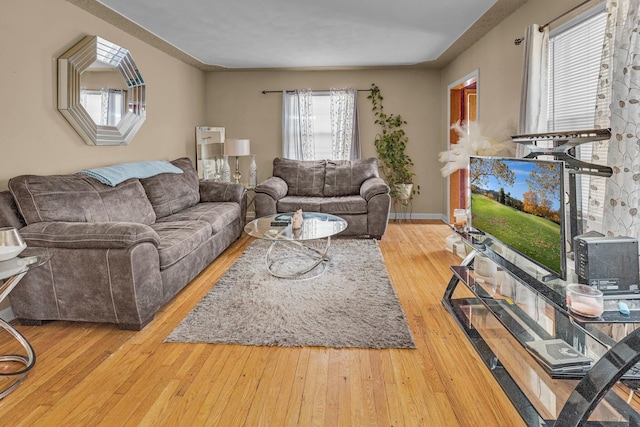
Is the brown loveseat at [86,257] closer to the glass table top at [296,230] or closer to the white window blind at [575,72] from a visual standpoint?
the glass table top at [296,230]

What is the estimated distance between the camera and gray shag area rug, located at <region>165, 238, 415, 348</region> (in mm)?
2479

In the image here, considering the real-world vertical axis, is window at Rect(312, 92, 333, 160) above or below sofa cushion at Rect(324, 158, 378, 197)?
above

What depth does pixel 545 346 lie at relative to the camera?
1751 mm

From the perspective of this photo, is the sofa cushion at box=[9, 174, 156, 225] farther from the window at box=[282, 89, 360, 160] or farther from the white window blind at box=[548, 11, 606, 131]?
the white window blind at box=[548, 11, 606, 131]

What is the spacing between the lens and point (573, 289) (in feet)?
5.15

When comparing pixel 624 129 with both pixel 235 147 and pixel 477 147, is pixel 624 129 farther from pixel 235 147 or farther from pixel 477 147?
pixel 235 147

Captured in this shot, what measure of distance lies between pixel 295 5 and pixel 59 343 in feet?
10.1

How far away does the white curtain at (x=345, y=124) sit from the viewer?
20.9 ft

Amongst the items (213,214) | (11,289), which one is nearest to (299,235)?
(213,214)

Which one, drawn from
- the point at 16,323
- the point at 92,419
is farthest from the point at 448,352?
the point at 16,323

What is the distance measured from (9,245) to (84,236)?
1.53ft

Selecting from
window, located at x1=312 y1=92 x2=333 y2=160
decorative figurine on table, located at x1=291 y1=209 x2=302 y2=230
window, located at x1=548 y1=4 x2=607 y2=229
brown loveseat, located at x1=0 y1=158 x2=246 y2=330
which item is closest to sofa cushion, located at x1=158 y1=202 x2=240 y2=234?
brown loveseat, located at x1=0 y1=158 x2=246 y2=330

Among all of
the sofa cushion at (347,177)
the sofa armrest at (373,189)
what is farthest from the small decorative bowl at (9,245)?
the sofa cushion at (347,177)

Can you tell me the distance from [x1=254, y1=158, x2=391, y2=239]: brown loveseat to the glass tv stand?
7.30 feet
